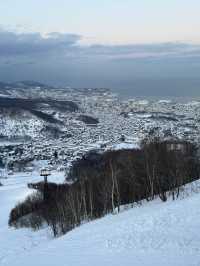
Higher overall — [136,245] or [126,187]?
[136,245]

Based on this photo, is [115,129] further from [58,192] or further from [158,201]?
[158,201]

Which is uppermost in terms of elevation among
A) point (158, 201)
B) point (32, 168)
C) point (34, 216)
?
point (158, 201)

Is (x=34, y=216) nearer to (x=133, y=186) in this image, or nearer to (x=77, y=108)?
(x=133, y=186)

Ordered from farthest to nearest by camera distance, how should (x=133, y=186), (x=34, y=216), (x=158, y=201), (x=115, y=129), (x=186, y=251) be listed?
(x=115, y=129)
(x=34, y=216)
(x=133, y=186)
(x=158, y=201)
(x=186, y=251)

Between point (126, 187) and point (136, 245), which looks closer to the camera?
point (136, 245)

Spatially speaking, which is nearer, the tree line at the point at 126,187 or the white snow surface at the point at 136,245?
the white snow surface at the point at 136,245

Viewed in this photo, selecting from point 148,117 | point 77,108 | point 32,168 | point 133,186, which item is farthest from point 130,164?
point 77,108

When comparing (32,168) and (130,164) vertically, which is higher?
(130,164)

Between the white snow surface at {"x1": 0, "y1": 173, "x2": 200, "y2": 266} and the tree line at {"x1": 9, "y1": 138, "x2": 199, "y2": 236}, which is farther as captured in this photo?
the tree line at {"x1": 9, "y1": 138, "x2": 199, "y2": 236}

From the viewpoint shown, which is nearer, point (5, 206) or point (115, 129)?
point (5, 206)

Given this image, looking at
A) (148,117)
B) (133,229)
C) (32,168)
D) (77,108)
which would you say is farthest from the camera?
(77,108)
